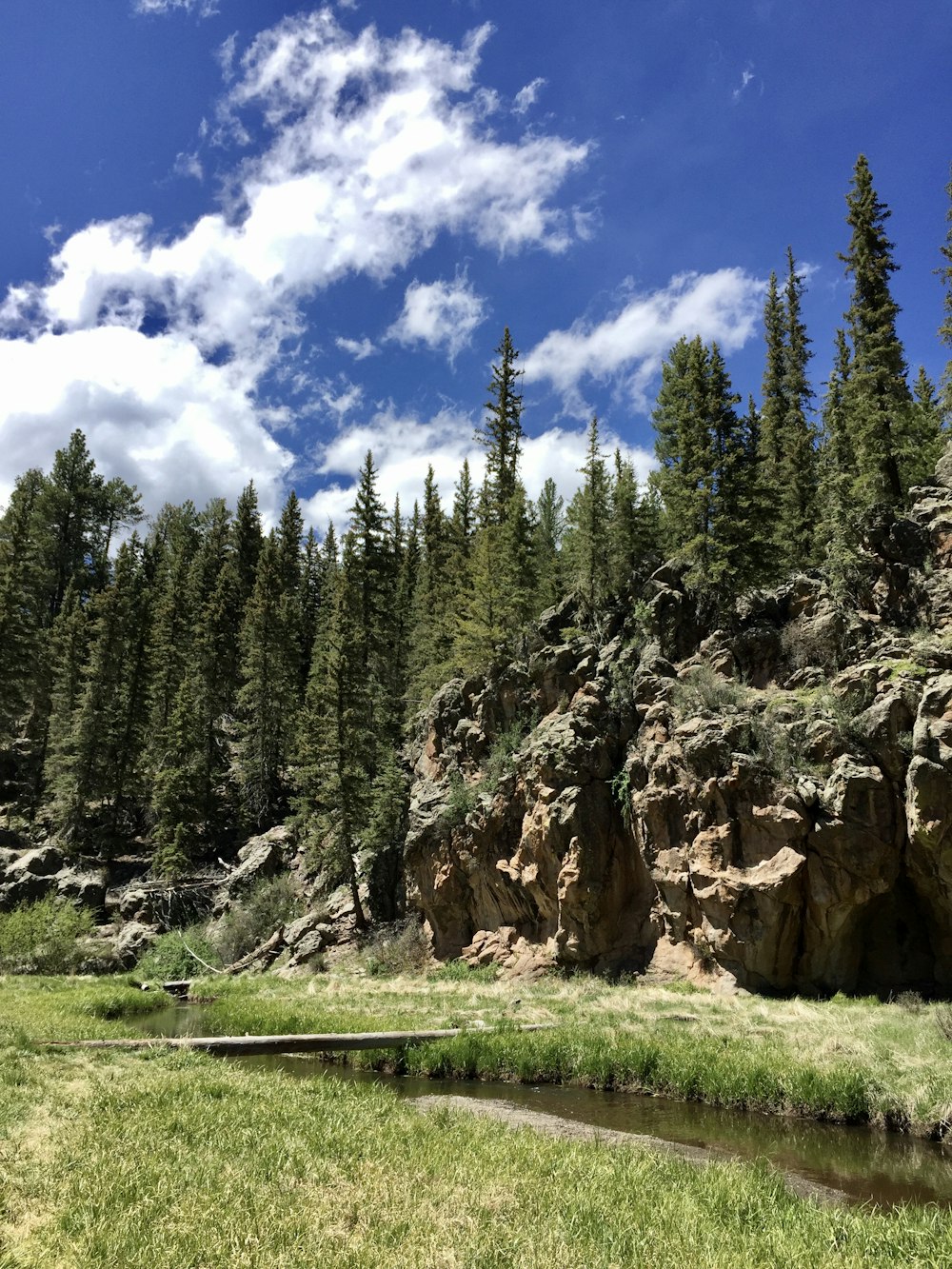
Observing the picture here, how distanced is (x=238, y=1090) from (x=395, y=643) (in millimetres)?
45776

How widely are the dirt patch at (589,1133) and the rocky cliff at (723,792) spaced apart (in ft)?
41.5

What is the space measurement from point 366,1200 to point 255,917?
37399mm

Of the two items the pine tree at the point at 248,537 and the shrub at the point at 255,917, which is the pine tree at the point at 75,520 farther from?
the shrub at the point at 255,917

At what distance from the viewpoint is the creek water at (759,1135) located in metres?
11.2

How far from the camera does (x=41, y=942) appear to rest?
3566cm

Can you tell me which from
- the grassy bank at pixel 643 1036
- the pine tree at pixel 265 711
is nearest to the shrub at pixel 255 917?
the pine tree at pixel 265 711

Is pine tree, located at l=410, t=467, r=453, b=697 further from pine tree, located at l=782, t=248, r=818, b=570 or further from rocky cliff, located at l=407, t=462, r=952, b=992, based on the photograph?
→ pine tree, located at l=782, t=248, r=818, b=570

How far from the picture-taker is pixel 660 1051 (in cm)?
1730

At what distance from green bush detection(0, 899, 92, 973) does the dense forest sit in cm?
997

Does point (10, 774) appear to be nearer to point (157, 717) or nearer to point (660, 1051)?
point (157, 717)

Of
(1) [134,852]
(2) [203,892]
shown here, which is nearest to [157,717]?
(1) [134,852]

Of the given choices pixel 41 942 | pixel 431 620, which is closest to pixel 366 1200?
pixel 41 942

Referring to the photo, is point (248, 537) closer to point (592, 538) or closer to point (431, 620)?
point (431, 620)

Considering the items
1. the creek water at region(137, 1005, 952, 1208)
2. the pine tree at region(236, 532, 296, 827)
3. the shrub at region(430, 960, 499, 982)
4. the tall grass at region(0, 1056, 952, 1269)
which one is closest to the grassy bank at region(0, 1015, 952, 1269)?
the tall grass at region(0, 1056, 952, 1269)
